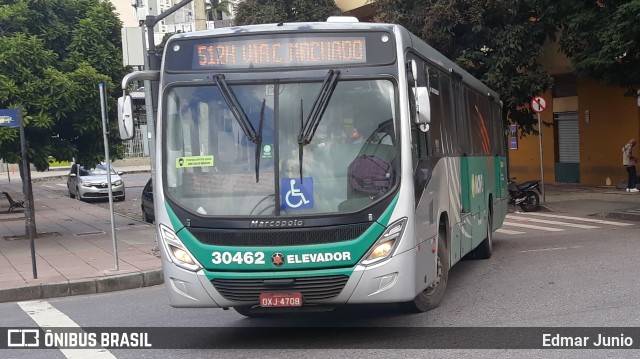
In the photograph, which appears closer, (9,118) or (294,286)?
(294,286)

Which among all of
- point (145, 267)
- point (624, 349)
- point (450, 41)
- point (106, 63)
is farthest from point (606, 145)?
point (624, 349)

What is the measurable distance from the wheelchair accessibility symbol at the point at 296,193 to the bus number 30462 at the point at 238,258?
0.51 meters

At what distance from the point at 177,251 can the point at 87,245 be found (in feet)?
33.9

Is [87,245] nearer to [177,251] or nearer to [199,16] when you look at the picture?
[177,251]

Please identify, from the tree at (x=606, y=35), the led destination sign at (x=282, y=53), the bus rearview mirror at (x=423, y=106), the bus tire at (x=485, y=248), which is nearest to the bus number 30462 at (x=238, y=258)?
the led destination sign at (x=282, y=53)

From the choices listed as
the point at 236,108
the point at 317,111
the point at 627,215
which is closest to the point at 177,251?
the point at 236,108

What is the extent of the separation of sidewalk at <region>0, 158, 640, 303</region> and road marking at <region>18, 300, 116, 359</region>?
27.6 inches

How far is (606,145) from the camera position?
1096 inches

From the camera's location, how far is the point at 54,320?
9664 mm

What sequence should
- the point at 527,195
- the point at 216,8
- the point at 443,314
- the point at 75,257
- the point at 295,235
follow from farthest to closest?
1. the point at 216,8
2. the point at 527,195
3. the point at 75,257
4. the point at 443,314
5. the point at 295,235

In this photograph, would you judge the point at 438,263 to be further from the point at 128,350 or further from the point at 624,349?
the point at 128,350

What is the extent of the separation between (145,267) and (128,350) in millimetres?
5693

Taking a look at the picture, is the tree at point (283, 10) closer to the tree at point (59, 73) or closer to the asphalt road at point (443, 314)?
the tree at point (59, 73)

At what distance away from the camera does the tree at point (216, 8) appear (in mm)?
77469
